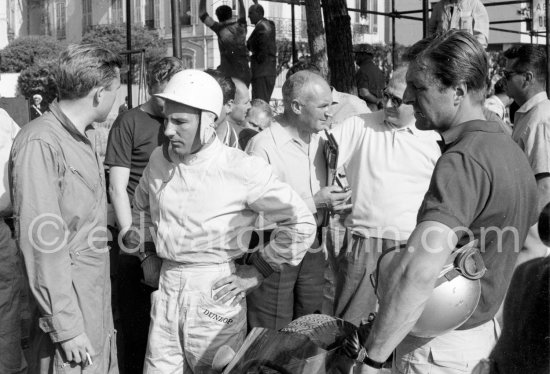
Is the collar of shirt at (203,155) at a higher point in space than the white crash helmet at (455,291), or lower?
higher

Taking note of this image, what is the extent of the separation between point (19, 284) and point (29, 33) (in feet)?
148

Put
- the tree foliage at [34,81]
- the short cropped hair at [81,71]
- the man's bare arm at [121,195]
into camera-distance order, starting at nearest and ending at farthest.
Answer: the short cropped hair at [81,71]
the man's bare arm at [121,195]
the tree foliage at [34,81]

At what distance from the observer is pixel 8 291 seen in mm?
4207

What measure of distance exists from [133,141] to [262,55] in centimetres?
621

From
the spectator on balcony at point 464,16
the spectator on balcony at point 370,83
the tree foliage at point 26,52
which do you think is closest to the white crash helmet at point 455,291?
the spectator on balcony at point 464,16

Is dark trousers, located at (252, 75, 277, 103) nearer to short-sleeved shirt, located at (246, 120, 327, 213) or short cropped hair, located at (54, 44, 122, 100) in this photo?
short-sleeved shirt, located at (246, 120, 327, 213)

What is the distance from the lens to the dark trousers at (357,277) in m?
5.04

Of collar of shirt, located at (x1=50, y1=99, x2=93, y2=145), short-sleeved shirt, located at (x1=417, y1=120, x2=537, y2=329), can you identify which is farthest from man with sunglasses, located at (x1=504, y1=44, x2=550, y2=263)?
collar of shirt, located at (x1=50, y1=99, x2=93, y2=145)

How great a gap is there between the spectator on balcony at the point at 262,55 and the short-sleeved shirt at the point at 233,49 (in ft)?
2.14

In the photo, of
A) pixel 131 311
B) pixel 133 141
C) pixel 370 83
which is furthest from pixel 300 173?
pixel 370 83

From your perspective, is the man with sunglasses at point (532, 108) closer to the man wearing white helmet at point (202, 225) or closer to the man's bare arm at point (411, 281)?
the man wearing white helmet at point (202, 225)

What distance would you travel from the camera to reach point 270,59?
1086 cm

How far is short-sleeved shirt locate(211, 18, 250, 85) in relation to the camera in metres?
9.91

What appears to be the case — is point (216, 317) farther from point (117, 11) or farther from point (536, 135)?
point (117, 11)
